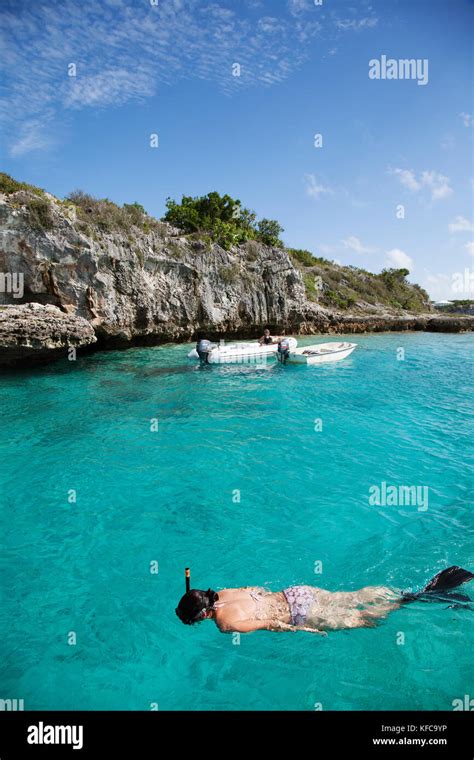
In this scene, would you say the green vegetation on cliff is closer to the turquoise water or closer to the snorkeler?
the turquoise water

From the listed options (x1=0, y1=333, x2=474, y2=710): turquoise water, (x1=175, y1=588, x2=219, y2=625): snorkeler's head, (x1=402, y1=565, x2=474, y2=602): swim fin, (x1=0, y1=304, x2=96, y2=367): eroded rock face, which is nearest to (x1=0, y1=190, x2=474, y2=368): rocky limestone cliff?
(x1=0, y1=304, x2=96, y2=367): eroded rock face

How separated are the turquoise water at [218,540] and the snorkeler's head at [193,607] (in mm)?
544

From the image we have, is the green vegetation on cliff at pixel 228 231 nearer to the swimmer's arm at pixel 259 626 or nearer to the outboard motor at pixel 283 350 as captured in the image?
the outboard motor at pixel 283 350

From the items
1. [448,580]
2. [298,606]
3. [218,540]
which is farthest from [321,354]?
[298,606]

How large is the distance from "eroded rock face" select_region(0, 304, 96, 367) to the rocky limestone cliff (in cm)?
25

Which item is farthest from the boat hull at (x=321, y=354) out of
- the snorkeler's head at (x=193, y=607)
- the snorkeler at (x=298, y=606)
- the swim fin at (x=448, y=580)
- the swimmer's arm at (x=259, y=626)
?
the snorkeler's head at (x=193, y=607)

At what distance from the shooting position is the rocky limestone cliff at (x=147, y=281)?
20.8 metres

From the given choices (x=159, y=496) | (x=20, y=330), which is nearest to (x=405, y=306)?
(x=20, y=330)

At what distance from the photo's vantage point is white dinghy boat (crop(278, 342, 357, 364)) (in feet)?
77.9

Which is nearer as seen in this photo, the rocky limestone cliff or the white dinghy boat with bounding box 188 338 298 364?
the rocky limestone cliff

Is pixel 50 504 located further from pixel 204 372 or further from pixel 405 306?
pixel 405 306

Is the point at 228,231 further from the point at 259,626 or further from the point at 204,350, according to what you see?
the point at 259,626
